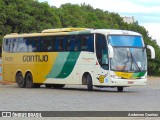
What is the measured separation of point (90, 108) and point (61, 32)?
15.1m

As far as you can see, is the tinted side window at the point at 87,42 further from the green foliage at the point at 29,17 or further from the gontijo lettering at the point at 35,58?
the green foliage at the point at 29,17

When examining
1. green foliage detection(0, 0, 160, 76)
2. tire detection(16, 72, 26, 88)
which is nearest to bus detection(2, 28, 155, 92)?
tire detection(16, 72, 26, 88)

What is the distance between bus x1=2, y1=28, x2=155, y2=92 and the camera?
3084 centimetres

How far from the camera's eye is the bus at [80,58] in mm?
30844

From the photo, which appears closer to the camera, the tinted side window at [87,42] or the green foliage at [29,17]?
the tinted side window at [87,42]

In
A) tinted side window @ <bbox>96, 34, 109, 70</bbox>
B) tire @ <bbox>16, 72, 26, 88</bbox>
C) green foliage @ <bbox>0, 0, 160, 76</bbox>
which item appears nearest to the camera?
tinted side window @ <bbox>96, 34, 109, 70</bbox>

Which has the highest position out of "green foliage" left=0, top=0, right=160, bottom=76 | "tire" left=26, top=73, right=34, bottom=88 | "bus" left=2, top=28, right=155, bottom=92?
"green foliage" left=0, top=0, right=160, bottom=76

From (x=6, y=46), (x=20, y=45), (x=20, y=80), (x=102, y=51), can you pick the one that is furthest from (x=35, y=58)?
(x=102, y=51)

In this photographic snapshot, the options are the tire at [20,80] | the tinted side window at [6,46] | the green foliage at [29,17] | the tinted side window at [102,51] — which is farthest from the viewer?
the green foliage at [29,17]

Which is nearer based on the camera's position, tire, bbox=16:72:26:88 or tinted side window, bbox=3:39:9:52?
tire, bbox=16:72:26:88

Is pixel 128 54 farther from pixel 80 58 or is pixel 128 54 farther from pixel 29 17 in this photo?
pixel 29 17

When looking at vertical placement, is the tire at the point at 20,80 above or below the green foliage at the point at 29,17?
below

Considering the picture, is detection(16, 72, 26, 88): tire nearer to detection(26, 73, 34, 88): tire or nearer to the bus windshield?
detection(26, 73, 34, 88): tire

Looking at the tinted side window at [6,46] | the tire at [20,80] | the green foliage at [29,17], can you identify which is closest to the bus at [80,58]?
the tire at [20,80]
